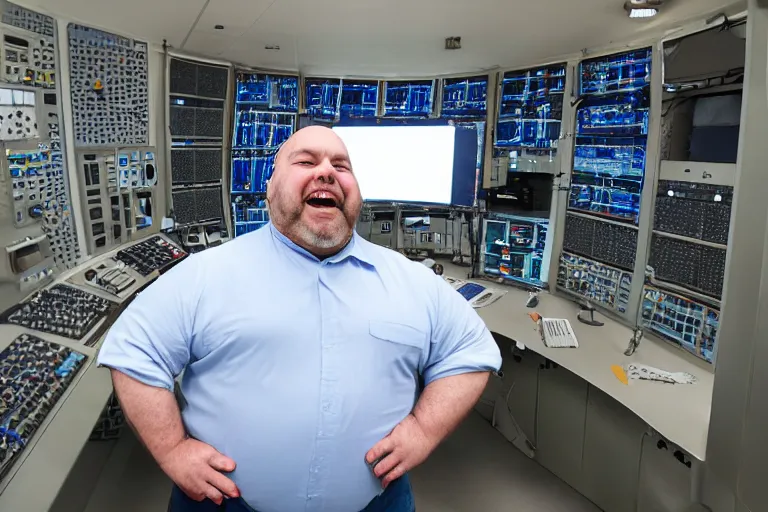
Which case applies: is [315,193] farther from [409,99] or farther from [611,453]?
[409,99]

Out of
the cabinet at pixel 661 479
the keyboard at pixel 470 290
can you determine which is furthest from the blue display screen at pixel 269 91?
the cabinet at pixel 661 479

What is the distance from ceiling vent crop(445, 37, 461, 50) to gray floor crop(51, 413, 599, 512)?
6.85ft

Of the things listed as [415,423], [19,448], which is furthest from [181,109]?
[415,423]

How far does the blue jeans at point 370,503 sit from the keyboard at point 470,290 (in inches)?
62.9

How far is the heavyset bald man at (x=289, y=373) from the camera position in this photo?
3.51 feet

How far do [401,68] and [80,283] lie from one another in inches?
80.0

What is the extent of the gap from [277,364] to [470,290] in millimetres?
1929

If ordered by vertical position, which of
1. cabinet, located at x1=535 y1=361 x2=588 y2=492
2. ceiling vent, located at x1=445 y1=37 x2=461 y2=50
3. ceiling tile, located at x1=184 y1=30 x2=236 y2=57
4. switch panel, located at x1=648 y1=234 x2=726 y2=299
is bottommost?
cabinet, located at x1=535 y1=361 x2=588 y2=492

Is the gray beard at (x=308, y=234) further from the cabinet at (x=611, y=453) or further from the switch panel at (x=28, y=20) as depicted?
the cabinet at (x=611, y=453)

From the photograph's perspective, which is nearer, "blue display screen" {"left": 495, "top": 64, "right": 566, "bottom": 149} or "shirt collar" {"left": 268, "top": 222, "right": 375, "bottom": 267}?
"shirt collar" {"left": 268, "top": 222, "right": 375, "bottom": 267}

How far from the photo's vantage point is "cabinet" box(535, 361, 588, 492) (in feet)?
7.62

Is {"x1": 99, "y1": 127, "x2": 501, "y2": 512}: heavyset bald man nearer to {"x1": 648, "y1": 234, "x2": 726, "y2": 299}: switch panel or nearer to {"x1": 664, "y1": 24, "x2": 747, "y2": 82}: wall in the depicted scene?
{"x1": 648, "y1": 234, "x2": 726, "y2": 299}: switch panel

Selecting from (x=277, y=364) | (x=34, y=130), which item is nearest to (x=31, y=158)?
(x=34, y=130)

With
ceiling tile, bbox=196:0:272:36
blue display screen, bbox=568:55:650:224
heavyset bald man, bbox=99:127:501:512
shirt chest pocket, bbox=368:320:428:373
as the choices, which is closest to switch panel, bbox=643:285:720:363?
blue display screen, bbox=568:55:650:224
